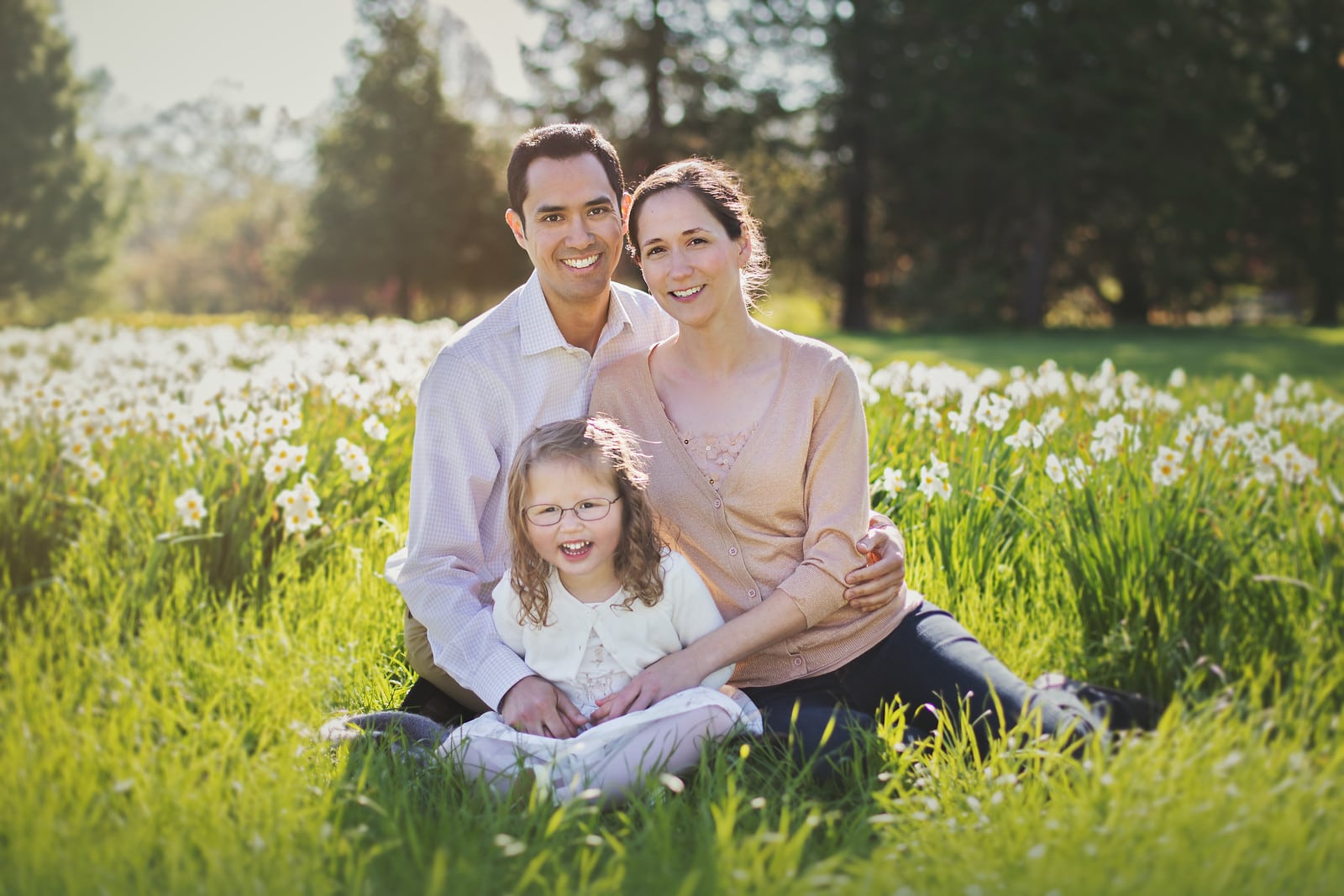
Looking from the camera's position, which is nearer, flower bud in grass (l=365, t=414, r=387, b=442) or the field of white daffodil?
the field of white daffodil

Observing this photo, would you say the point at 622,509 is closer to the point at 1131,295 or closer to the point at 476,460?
the point at 476,460

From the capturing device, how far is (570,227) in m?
3.01

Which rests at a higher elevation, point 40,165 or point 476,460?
point 40,165

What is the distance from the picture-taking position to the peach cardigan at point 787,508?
2.70 meters

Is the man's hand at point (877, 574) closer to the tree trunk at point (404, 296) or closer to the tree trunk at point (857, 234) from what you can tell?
the tree trunk at point (857, 234)

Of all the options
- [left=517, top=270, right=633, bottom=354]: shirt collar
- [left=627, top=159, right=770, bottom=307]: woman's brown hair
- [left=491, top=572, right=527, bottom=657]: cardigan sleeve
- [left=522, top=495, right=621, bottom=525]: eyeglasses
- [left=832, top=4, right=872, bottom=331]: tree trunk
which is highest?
[left=832, top=4, right=872, bottom=331]: tree trunk

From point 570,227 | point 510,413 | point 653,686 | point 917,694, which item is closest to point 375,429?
point 510,413

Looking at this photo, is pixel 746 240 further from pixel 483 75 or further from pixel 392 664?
pixel 483 75

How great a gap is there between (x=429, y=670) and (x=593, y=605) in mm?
594

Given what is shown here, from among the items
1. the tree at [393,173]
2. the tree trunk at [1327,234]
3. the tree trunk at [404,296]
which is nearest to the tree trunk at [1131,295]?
the tree trunk at [1327,234]

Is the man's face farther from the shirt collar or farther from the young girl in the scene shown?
the young girl

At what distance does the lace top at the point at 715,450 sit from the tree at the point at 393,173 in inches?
1044

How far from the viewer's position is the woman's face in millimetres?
2719

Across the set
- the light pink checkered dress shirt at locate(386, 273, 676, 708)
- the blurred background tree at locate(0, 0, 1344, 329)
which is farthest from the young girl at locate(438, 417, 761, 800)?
the blurred background tree at locate(0, 0, 1344, 329)
